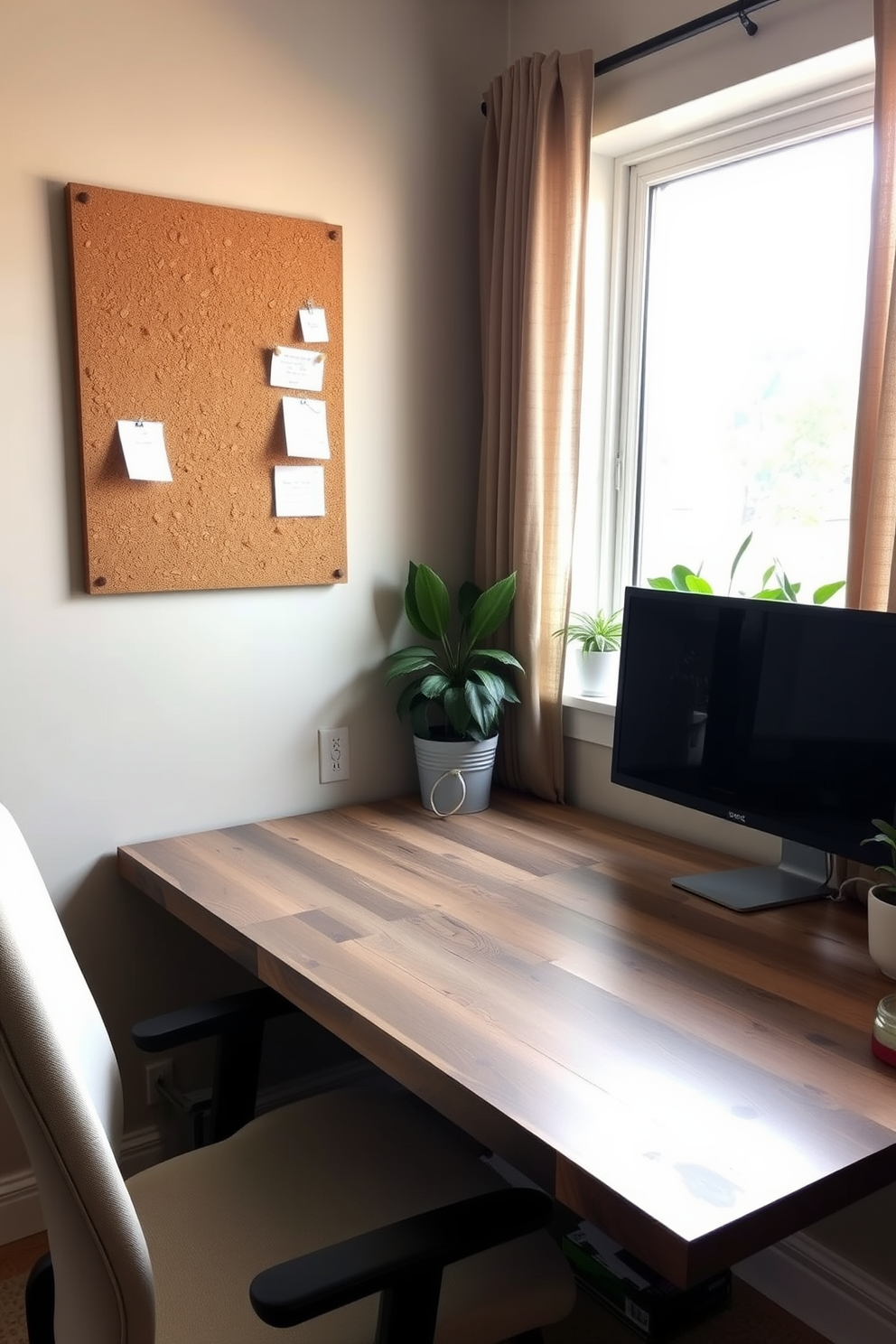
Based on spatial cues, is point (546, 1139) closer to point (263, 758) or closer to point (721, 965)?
point (721, 965)

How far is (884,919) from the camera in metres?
1.53

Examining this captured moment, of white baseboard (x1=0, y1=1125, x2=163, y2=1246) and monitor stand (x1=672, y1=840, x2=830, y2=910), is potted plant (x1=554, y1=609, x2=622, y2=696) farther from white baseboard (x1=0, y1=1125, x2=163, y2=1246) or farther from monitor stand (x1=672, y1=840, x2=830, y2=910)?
white baseboard (x1=0, y1=1125, x2=163, y2=1246)

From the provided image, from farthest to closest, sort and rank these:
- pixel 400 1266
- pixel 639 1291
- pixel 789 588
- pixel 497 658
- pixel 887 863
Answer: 1. pixel 497 658
2. pixel 789 588
3. pixel 639 1291
4. pixel 887 863
5. pixel 400 1266

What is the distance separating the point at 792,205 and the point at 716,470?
0.53m

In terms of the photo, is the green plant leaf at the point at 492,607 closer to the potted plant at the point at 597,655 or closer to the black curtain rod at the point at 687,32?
the potted plant at the point at 597,655

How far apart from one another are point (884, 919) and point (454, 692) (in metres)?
1.05

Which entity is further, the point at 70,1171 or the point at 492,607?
the point at 492,607

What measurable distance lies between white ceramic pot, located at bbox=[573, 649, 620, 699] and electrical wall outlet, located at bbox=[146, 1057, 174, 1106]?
46.2 inches

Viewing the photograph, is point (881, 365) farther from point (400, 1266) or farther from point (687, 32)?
point (400, 1266)

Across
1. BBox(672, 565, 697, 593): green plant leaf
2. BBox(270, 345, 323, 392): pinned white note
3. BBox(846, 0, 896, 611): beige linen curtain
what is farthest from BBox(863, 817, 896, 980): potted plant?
BBox(270, 345, 323, 392): pinned white note

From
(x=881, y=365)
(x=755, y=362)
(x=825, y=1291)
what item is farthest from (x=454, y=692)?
(x=825, y=1291)

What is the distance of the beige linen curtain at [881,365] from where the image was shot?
1721 mm

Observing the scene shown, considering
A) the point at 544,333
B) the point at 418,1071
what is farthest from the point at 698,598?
the point at 418,1071

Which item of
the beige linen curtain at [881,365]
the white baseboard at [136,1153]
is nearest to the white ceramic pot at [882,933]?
the beige linen curtain at [881,365]
